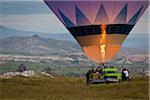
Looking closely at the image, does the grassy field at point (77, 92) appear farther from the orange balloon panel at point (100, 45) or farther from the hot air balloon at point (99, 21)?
the orange balloon panel at point (100, 45)

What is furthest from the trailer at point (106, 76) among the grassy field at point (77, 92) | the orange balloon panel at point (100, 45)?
the orange balloon panel at point (100, 45)

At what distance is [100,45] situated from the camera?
45.8 meters

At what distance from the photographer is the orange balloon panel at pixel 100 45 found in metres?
45.3

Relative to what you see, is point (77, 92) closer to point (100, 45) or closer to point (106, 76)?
point (106, 76)

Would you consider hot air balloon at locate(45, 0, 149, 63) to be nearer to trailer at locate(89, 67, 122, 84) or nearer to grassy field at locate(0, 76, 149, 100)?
trailer at locate(89, 67, 122, 84)

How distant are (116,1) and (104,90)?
35.6 feet

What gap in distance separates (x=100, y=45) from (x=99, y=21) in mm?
2275

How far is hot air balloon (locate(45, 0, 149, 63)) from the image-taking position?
42.9 meters

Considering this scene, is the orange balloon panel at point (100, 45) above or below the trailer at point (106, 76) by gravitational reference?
above

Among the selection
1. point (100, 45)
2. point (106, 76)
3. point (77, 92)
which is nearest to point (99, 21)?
point (100, 45)

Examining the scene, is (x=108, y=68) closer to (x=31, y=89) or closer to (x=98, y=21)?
(x=98, y=21)

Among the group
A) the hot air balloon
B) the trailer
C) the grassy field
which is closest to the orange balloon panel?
the hot air balloon

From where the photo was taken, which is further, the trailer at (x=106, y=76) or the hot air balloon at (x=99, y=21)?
the hot air balloon at (x=99, y=21)

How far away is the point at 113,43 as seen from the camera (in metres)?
46.0
